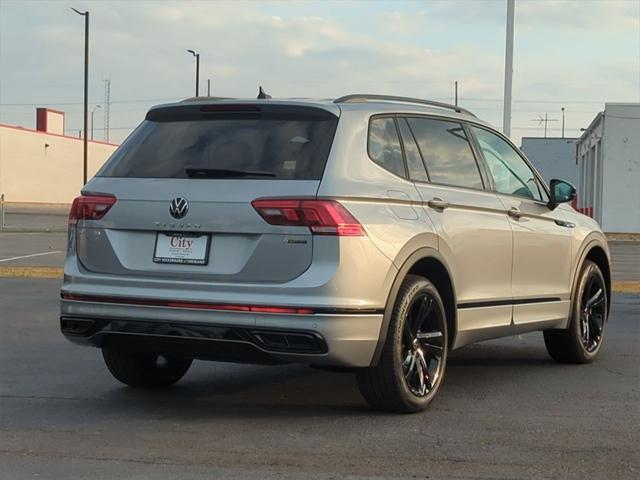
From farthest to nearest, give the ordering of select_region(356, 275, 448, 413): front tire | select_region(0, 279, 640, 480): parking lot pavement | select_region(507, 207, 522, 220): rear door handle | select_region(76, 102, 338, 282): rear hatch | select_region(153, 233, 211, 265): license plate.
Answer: select_region(507, 207, 522, 220): rear door handle
select_region(356, 275, 448, 413): front tire
select_region(153, 233, 211, 265): license plate
select_region(76, 102, 338, 282): rear hatch
select_region(0, 279, 640, 480): parking lot pavement

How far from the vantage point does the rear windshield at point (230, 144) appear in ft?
18.0

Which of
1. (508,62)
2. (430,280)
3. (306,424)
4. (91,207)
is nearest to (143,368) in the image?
(91,207)

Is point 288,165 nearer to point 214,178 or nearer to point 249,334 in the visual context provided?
point 214,178

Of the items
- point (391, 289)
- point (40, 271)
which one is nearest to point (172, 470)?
point (391, 289)

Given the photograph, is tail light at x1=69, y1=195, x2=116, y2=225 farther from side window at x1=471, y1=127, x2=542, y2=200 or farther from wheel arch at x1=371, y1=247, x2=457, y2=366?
side window at x1=471, y1=127, x2=542, y2=200

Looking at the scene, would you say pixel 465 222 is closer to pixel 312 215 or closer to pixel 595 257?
pixel 312 215

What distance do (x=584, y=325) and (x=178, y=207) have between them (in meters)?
3.93

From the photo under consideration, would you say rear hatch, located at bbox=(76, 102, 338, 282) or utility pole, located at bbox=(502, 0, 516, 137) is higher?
utility pole, located at bbox=(502, 0, 516, 137)

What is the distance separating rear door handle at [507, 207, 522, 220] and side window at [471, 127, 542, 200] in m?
0.14

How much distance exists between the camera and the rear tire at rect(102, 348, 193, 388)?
255 inches

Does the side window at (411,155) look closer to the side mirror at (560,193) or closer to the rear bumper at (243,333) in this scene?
the rear bumper at (243,333)

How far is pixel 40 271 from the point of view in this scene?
1547 centimetres

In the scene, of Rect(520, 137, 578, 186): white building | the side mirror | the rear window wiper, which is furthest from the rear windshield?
Rect(520, 137, 578, 186): white building

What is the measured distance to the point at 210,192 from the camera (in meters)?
5.46
